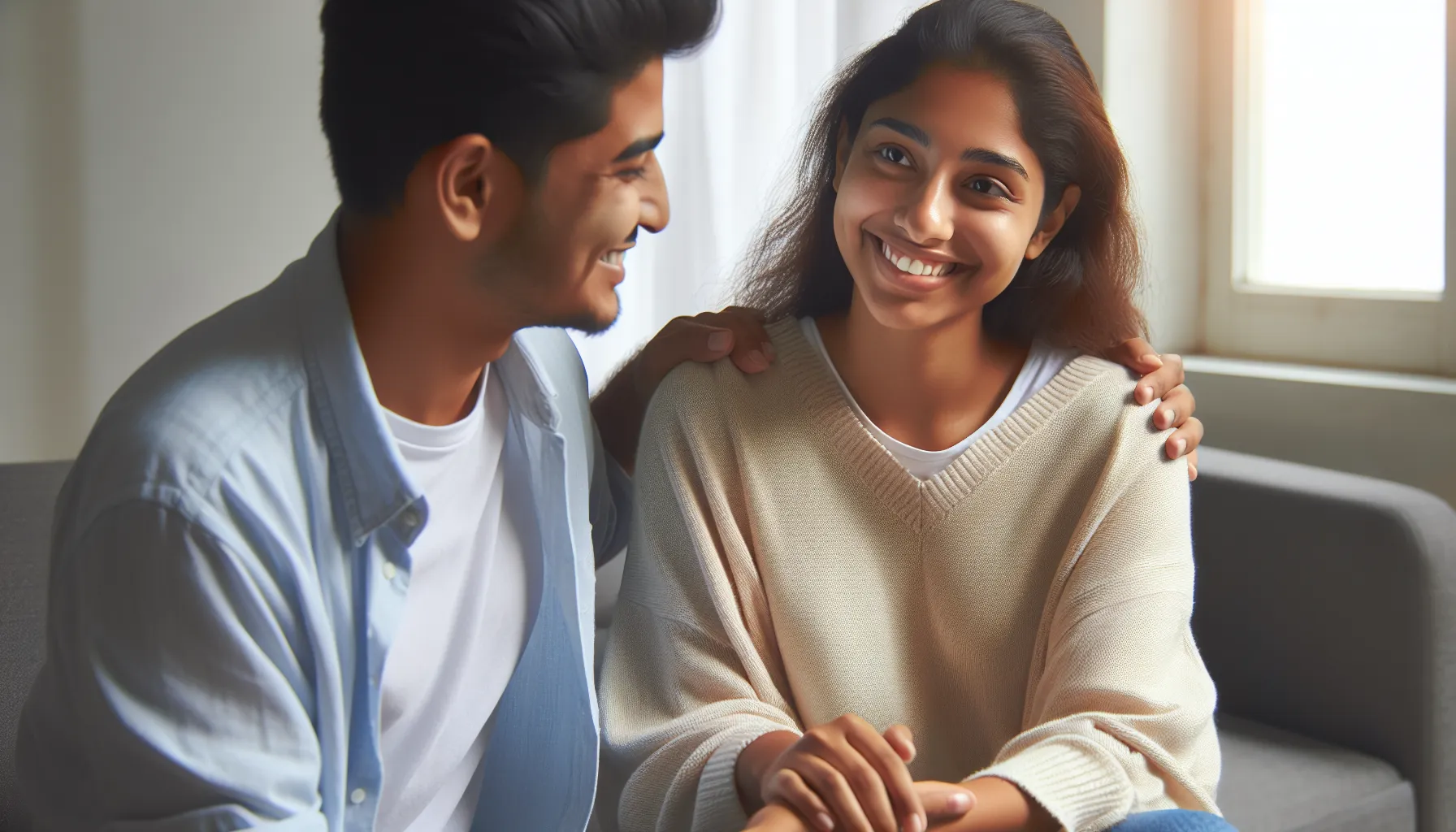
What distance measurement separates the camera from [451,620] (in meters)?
1.08

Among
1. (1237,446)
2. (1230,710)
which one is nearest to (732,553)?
(1230,710)

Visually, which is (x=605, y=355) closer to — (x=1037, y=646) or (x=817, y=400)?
(x=817, y=400)

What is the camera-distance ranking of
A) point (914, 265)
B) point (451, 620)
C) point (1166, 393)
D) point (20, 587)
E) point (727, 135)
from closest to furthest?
1. point (451, 620)
2. point (914, 265)
3. point (1166, 393)
4. point (20, 587)
5. point (727, 135)

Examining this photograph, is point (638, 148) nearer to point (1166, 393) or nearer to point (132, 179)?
point (1166, 393)

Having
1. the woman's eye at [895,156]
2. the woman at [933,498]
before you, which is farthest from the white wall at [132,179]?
the woman's eye at [895,156]

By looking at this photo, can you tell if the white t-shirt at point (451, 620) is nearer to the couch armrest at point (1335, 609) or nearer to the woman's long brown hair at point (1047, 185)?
the woman's long brown hair at point (1047, 185)

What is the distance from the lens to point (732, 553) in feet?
4.42

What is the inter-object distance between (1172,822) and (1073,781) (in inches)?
3.7

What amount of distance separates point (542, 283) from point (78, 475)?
0.34 meters

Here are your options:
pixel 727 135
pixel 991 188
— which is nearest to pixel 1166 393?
pixel 991 188

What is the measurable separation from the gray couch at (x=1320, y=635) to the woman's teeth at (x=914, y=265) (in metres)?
0.72

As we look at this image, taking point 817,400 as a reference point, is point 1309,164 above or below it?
above

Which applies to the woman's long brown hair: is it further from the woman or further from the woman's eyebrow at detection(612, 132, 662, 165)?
the woman's eyebrow at detection(612, 132, 662, 165)

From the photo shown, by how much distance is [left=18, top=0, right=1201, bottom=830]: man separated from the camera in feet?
2.77
